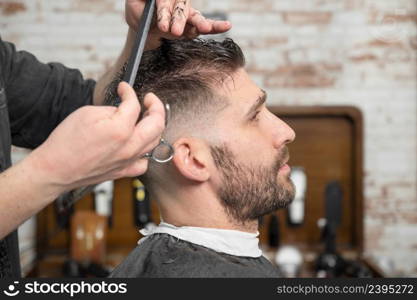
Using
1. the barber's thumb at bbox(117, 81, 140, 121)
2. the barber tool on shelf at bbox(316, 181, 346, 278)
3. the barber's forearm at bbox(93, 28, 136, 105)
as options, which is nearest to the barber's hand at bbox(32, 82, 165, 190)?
the barber's thumb at bbox(117, 81, 140, 121)

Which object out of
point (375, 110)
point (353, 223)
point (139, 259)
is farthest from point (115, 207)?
point (139, 259)

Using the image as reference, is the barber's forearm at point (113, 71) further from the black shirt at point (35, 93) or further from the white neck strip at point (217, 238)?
the white neck strip at point (217, 238)

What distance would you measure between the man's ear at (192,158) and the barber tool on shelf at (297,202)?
177 cm

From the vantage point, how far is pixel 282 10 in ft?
10.4

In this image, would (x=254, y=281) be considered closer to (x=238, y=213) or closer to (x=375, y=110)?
(x=238, y=213)

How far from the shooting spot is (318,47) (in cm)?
321

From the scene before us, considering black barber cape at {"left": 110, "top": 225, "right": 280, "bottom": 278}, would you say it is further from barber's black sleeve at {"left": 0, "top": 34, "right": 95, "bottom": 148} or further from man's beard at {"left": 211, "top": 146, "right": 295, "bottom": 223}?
barber's black sleeve at {"left": 0, "top": 34, "right": 95, "bottom": 148}

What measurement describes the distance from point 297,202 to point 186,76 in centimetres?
186

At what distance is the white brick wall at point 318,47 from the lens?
3.14 m

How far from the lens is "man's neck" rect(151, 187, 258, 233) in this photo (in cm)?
138

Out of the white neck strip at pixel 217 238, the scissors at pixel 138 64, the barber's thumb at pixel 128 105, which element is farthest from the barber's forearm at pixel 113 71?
the barber's thumb at pixel 128 105

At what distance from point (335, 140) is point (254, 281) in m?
2.01

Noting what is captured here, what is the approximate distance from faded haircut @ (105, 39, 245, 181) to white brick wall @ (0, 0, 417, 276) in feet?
5.85

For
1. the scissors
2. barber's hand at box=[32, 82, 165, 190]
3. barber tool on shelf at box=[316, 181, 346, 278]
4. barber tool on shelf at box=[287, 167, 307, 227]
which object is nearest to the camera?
barber's hand at box=[32, 82, 165, 190]
